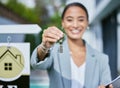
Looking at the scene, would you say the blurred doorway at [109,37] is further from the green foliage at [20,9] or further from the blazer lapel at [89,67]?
the green foliage at [20,9]

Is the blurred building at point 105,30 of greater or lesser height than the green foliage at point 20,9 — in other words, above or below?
below

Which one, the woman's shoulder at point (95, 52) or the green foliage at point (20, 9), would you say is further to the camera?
the green foliage at point (20, 9)

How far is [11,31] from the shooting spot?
115 inches

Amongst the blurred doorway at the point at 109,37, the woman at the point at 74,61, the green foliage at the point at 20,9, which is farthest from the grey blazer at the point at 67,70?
the green foliage at the point at 20,9

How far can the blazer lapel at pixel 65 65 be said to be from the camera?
9.49 ft

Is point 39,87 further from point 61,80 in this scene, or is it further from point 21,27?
point 21,27

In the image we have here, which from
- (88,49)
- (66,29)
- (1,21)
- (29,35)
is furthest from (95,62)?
(1,21)

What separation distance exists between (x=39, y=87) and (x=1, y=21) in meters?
0.61

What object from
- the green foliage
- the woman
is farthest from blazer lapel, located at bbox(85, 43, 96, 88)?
the green foliage

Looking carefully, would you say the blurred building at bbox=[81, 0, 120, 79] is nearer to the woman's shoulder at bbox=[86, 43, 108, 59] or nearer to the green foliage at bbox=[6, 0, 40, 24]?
the woman's shoulder at bbox=[86, 43, 108, 59]

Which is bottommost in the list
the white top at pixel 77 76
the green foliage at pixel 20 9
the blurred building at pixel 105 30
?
the white top at pixel 77 76

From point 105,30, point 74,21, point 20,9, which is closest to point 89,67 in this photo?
point 74,21

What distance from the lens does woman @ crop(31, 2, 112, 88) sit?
2893mm

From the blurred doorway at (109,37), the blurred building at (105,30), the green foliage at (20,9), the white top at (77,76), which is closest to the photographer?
the white top at (77,76)
